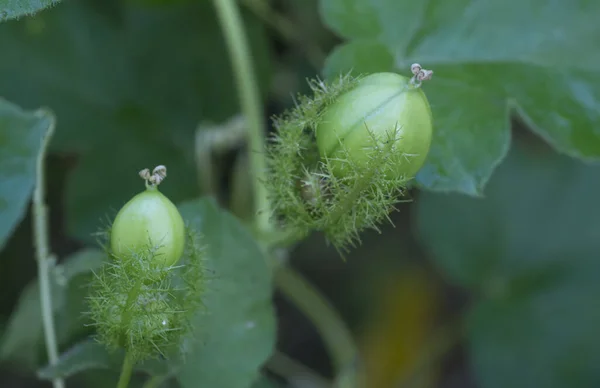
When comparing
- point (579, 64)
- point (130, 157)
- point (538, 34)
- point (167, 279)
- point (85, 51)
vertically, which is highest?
point (85, 51)

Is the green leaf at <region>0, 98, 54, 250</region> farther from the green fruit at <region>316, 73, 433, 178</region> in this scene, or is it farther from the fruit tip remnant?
the green fruit at <region>316, 73, 433, 178</region>

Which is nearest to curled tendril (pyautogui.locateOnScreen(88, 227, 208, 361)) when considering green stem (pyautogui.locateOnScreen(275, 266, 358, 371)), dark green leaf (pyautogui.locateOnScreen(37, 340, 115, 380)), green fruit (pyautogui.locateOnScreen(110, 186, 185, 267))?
green fruit (pyautogui.locateOnScreen(110, 186, 185, 267))

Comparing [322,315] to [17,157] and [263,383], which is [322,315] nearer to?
[263,383]

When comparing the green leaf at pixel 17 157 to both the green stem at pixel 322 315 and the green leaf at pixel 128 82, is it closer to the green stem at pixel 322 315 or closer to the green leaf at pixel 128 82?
the green leaf at pixel 128 82

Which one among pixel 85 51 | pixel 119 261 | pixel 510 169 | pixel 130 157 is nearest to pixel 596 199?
pixel 510 169

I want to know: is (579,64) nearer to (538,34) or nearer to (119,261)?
(538,34)

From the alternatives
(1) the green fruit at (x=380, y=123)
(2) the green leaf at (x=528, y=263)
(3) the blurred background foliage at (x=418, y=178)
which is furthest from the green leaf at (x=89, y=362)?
(2) the green leaf at (x=528, y=263)
